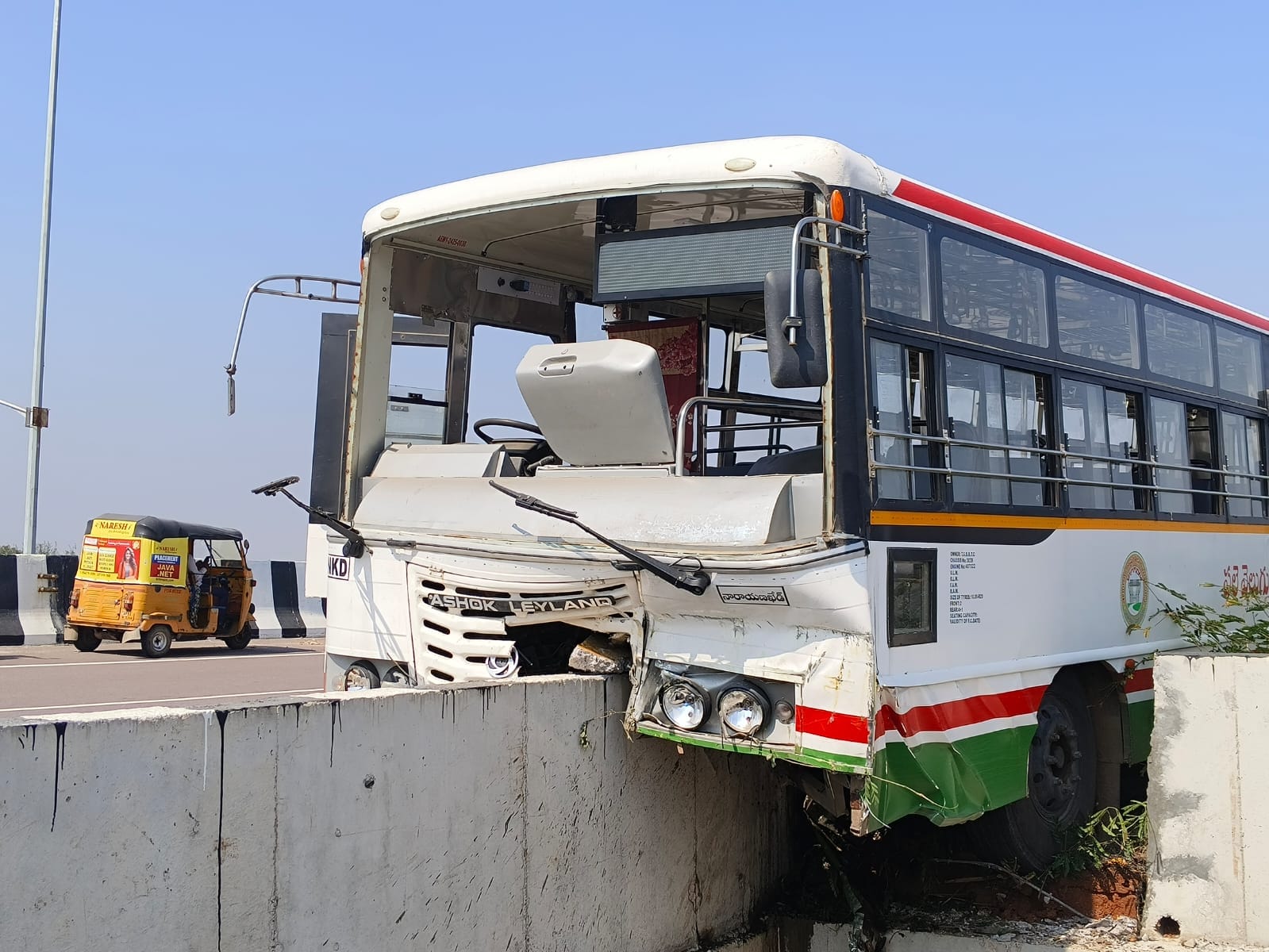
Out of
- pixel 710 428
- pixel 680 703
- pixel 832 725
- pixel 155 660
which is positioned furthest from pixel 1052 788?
pixel 155 660

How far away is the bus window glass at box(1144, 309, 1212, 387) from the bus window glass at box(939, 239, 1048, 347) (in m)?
1.49

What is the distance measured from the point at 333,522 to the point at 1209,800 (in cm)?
430

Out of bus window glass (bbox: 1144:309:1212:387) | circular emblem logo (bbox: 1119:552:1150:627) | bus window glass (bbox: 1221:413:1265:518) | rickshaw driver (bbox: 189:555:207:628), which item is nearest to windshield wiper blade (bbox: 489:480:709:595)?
circular emblem logo (bbox: 1119:552:1150:627)

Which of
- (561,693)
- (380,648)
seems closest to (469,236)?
(380,648)

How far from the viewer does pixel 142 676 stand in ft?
49.6

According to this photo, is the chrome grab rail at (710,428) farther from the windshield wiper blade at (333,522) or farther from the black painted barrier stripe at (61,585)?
the black painted barrier stripe at (61,585)

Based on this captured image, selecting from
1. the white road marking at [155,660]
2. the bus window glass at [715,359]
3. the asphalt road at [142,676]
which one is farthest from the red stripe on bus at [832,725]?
the white road marking at [155,660]

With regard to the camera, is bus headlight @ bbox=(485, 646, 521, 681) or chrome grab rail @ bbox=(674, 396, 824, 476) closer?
chrome grab rail @ bbox=(674, 396, 824, 476)

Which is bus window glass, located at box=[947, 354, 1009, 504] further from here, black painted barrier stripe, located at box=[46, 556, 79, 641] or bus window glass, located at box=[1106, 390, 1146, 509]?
black painted barrier stripe, located at box=[46, 556, 79, 641]

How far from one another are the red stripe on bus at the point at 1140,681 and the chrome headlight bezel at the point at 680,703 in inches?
121

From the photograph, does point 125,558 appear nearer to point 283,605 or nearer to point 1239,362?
point 283,605

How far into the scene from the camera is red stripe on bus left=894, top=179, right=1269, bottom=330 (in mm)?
6277

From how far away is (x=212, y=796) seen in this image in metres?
4.07

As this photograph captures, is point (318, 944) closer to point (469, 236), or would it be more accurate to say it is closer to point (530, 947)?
point (530, 947)
